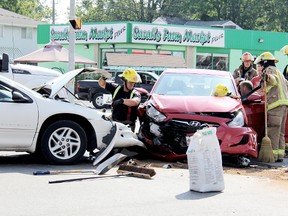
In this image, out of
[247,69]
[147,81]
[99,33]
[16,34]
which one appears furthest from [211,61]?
[247,69]

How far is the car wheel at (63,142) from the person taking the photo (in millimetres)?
8766

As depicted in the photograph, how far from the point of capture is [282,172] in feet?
29.2

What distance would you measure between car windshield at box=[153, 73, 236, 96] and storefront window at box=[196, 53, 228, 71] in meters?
29.8

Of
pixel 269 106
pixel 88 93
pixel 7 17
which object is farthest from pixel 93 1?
pixel 269 106

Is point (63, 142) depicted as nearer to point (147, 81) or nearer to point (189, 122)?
point (189, 122)

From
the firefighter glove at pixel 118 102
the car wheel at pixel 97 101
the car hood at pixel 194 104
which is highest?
the car hood at pixel 194 104

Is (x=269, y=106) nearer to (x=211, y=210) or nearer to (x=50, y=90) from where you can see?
(x=50, y=90)

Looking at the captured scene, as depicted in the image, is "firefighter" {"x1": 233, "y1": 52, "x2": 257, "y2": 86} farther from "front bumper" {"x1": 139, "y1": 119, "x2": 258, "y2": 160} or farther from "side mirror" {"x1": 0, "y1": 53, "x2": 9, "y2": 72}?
"side mirror" {"x1": 0, "y1": 53, "x2": 9, "y2": 72}

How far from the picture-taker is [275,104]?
1026 cm

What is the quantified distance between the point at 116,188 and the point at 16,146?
7.05 ft

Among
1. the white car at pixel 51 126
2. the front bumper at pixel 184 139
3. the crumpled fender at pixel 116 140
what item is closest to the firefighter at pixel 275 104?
the front bumper at pixel 184 139

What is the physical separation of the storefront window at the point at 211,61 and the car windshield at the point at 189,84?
97.8 feet

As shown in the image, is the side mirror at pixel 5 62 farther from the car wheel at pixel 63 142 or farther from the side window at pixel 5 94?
the car wheel at pixel 63 142

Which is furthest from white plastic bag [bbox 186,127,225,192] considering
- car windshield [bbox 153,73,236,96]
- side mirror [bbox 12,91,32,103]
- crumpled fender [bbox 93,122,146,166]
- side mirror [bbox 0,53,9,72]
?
side mirror [bbox 0,53,9,72]
